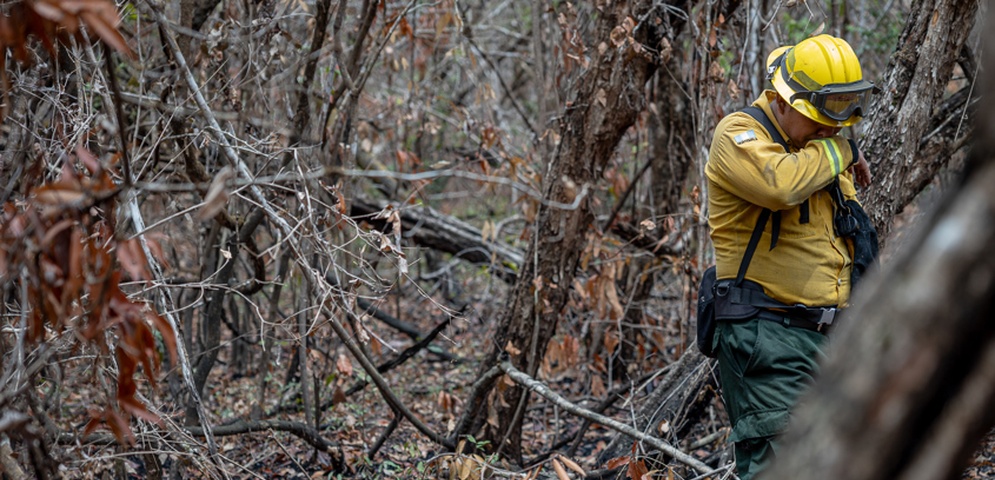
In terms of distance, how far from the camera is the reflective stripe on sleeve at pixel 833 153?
290 centimetres

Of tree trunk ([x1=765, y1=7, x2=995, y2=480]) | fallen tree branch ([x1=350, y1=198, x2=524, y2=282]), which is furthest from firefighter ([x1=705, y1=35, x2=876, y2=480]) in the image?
fallen tree branch ([x1=350, y1=198, x2=524, y2=282])

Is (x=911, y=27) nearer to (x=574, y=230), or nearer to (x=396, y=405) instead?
(x=574, y=230)

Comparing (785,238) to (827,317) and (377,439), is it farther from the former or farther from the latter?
(377,439)

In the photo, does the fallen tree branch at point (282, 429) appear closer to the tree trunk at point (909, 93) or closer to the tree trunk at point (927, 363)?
the tree trunk at point (909, 93)

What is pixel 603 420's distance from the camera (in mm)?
3922

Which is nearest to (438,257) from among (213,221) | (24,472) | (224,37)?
(213,221)

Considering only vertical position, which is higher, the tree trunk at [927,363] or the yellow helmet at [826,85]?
the yellow helmet at [826,85]

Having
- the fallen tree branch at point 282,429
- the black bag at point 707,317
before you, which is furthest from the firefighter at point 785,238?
the fallen tree branch at point 282,429

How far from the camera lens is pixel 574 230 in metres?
4.83

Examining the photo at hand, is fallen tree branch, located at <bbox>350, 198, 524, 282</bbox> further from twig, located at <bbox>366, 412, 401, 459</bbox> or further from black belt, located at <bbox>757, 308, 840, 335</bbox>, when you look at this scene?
black belt, located at <bbox>757, 308, 840, 335</bbox>

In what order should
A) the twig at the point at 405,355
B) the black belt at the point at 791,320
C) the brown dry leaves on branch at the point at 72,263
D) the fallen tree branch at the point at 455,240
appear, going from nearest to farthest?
the brown dry leaves on branch at the point at 72,263
the black belt at the point at 791,320
the twig at the point at 405,355
the fallen tree branch at the point at 455,240

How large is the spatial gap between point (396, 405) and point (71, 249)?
3.03m

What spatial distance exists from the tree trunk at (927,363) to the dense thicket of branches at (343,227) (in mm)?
55

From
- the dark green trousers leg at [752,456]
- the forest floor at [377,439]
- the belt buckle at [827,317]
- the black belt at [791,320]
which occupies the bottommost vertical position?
the forest floor at [377,439]
